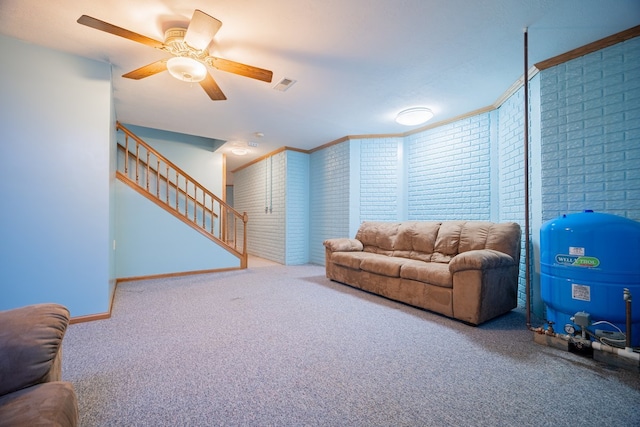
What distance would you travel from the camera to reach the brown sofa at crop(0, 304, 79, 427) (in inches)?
29.5

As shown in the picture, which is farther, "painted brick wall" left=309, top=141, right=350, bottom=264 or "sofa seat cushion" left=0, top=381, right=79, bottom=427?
"painted brick wall" left=309, top=141, right=350, bottom=264

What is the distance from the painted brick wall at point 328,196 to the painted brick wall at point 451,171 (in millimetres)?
1231

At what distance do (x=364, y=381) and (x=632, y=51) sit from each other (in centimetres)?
346

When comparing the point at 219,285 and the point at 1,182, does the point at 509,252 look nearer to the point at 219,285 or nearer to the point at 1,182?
the point at 219,285

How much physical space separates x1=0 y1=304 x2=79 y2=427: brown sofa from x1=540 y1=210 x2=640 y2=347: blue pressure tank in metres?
3.02

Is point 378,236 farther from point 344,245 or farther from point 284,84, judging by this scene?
point 284,84

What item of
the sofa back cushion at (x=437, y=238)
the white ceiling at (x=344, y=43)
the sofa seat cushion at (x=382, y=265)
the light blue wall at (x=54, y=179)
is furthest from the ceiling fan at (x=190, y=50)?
the sofa back cushion at (x=437, y=238)

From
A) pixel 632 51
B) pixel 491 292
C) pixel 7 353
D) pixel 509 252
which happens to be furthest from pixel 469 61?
pixel 7 353

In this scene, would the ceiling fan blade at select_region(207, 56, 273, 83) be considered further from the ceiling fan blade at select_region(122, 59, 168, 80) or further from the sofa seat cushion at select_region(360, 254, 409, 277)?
the sofa seat cushion at select_region(360, 254, 409, 277)

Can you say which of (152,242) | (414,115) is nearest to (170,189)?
(152,242)

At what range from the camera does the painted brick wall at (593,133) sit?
2.26m

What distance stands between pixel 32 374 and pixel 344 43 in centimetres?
289

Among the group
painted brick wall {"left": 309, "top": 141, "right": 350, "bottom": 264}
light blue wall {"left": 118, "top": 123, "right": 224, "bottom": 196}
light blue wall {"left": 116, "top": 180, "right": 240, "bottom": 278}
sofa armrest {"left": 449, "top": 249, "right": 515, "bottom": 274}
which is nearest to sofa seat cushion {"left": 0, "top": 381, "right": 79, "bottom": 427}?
sofa armrest {"left": 449, "top": 249, "right": 515, "bottom": 274}

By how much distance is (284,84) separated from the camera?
3236 millimetres
